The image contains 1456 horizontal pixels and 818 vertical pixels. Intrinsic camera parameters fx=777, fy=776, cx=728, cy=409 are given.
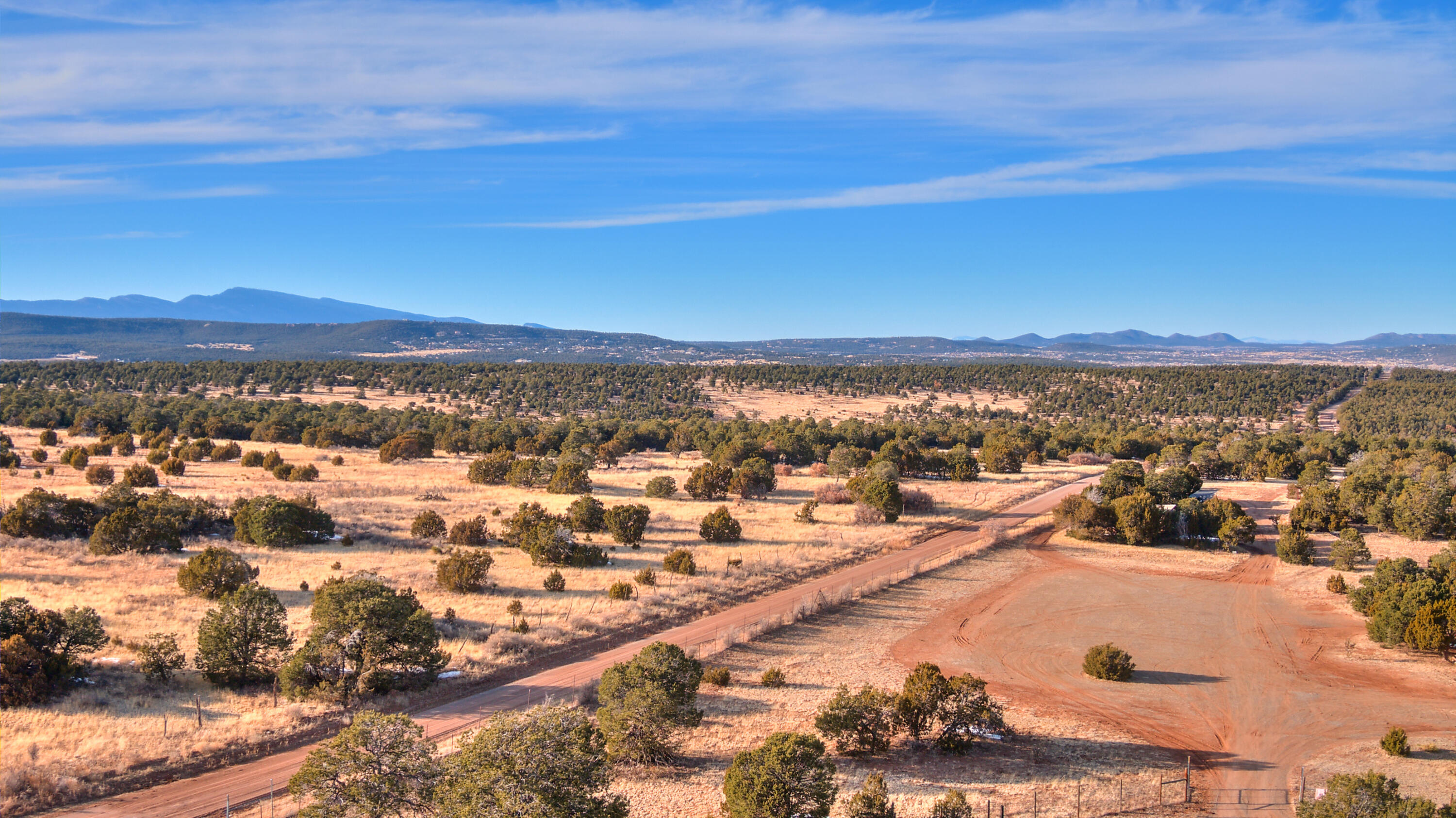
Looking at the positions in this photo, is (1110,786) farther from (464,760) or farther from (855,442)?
(855,442)

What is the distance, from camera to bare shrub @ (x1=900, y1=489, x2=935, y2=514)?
54.9 metres

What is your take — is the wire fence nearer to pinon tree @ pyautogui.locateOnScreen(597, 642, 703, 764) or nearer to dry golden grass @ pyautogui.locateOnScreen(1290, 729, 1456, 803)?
pinon tree @ pyautogui.locateOnScreen(597, 642, 703, 764)

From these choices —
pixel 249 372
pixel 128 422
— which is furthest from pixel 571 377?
pixel 128 422

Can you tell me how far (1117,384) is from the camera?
138125mm

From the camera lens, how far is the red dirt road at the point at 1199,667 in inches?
854

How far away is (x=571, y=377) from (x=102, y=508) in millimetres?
99372

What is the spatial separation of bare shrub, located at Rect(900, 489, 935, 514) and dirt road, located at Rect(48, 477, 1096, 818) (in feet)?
35.2

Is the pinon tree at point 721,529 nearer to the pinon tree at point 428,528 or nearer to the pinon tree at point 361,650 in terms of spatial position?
the pinon tree at point 428,528

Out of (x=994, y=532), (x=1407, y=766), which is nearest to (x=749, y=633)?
(x=1407, y=766)

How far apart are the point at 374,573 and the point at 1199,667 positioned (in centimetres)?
3072

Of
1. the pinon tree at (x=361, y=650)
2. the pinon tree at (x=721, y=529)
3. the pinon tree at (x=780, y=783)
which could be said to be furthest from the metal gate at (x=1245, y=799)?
the pinon tree at (x=721, y=529)

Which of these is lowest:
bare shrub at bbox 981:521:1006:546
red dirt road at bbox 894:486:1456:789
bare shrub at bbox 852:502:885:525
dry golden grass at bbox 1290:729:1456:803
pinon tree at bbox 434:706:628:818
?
red dirt road at bbox 894:486:1456:789

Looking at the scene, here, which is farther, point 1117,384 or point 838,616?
point 1117,384

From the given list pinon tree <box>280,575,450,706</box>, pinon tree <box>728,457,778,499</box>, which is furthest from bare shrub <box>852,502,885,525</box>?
pinon tree <box>280,575,450,706</box>
